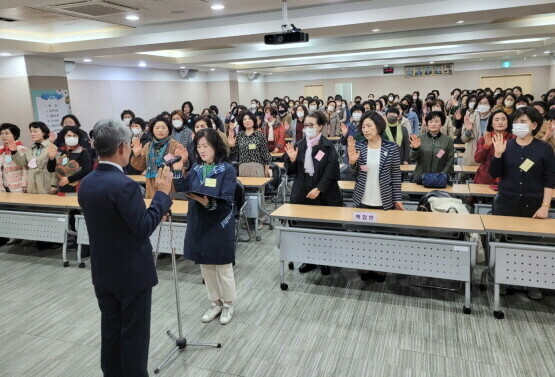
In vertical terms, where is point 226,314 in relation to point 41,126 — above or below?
below

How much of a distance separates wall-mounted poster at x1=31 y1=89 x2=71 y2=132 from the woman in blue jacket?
7818 mm

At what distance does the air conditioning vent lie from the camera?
5.32 meters

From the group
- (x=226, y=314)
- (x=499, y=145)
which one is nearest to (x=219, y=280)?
(x=226, y=314)

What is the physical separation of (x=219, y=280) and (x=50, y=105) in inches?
309

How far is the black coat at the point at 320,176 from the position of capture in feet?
13.1

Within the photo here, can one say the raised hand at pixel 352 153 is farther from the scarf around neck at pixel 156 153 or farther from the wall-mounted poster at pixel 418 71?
the wall-mounted poster at pixel 418 71

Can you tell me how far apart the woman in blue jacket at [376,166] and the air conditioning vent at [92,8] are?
403cm

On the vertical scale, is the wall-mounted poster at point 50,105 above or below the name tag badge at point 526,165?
above

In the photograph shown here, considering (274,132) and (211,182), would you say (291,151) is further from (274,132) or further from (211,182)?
(274,132)

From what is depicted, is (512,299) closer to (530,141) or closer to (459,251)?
(459,251)

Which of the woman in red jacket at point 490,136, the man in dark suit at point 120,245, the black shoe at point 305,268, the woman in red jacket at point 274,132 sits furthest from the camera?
the woman in red jacket at point 274,132

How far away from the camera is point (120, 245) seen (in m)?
2.00

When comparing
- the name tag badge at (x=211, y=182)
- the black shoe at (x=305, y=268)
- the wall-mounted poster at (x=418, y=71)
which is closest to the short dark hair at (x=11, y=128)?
the name tag badge at (x=211, y=182)

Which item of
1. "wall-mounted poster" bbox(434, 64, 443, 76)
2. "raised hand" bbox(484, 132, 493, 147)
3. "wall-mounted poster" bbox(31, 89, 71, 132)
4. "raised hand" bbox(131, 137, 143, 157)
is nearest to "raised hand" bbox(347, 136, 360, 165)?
"raised hand" bbox(484, 132, 493, 147)
